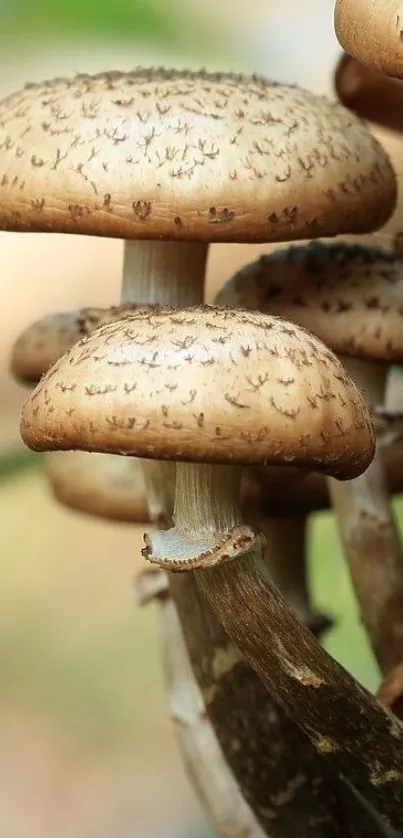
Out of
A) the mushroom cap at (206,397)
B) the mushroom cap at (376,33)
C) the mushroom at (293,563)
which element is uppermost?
the mushroom cap at (376,33)

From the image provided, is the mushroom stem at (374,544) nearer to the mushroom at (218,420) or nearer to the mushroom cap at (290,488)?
the mushroom cap at (290,488)

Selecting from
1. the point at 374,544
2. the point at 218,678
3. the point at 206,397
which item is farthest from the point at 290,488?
the point at 206,397

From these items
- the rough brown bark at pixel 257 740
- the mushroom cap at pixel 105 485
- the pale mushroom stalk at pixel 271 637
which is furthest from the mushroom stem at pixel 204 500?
the mushroom cap at pixel 105 485

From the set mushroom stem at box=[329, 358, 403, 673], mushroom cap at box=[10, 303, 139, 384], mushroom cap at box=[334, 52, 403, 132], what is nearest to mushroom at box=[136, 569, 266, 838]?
mushroom stem at box=[329, 358, 403, 673]

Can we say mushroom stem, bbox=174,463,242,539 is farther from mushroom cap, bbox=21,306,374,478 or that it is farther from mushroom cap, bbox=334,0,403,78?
mushroom cap, bbox=334,0,403,78

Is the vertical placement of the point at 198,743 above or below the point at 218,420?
below

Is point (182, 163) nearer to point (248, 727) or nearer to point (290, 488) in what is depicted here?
point (290, 488)

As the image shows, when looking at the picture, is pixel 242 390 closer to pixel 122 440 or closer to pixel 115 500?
pixel 122 440

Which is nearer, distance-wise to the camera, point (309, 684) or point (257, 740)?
point (309, 684)

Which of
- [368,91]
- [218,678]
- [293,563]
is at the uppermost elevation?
[368,91]
